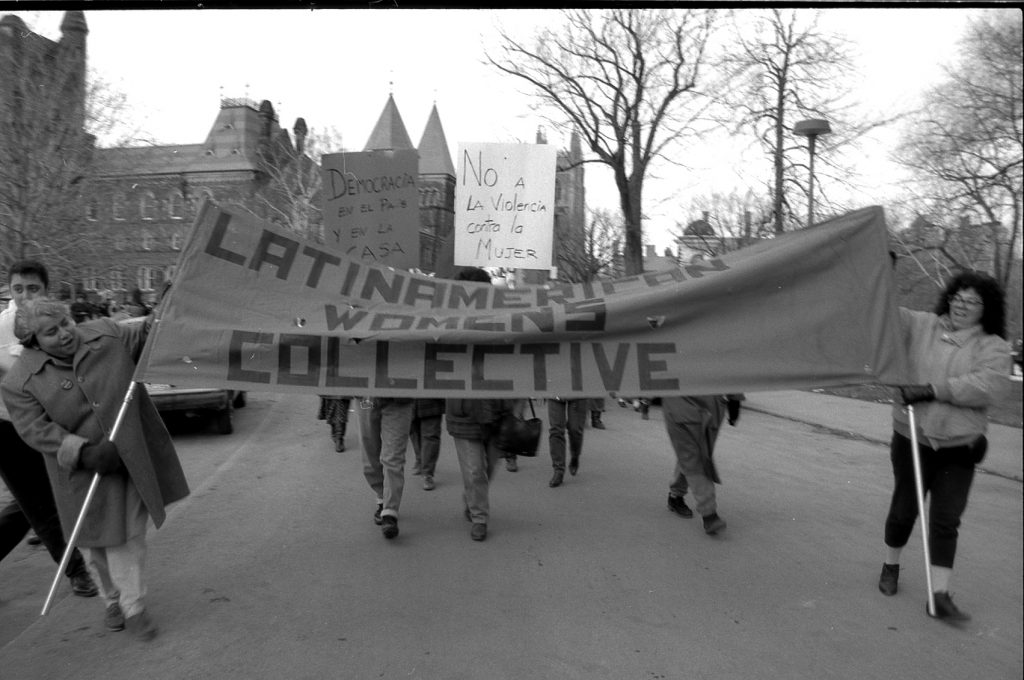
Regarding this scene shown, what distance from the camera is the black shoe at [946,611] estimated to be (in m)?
4.12

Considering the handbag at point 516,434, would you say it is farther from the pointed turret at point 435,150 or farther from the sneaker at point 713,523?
the pointed turret at point 435,150

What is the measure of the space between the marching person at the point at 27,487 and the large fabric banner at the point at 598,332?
116cm

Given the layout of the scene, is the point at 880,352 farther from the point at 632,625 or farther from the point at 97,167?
the point at 97,167

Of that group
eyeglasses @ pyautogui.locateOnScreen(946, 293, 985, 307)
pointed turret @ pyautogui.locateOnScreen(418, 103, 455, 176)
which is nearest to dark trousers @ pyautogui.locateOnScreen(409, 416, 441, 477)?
eyeglasses @ pyautogui.locateOnScreen(946, 293, 985, 307)

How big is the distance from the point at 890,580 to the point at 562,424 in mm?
3370

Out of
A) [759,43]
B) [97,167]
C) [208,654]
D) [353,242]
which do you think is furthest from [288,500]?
[759,43]

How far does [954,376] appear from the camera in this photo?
4.08 meters

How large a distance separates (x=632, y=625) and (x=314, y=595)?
1838mm

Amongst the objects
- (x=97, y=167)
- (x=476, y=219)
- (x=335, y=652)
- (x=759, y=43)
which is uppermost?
(x=759, y=43)

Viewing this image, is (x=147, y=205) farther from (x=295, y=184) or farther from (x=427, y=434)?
(x=295, y=184)

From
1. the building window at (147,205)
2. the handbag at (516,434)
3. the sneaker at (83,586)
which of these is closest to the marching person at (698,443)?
the handbag at (516,434)

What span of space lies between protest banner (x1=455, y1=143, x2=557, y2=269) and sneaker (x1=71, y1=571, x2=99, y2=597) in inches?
214

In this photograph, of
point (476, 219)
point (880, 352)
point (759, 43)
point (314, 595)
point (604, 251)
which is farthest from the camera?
point (604, 251)

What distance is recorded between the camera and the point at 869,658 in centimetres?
368
